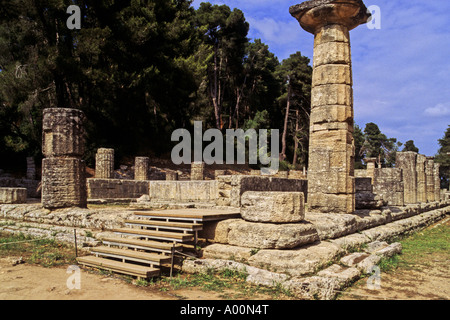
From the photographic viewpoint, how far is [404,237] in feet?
33.6

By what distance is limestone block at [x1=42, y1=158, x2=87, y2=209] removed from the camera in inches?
381

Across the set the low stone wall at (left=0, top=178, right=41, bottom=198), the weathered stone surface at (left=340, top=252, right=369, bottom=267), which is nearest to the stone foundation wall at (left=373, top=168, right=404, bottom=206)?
the weathered stone surface at (left=340, top=252, right=369, bottom=267)

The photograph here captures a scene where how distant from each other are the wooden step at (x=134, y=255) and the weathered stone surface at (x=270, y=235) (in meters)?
1.30

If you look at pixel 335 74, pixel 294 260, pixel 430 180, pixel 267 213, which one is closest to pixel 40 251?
pixel 267 213

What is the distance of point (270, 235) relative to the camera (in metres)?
5.72

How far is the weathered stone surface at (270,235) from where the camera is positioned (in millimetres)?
5660

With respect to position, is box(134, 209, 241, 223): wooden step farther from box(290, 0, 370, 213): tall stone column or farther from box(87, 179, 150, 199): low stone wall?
box(87, 179, 150, 199): low stone wall

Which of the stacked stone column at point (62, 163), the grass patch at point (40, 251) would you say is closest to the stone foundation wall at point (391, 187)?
the stacked stone column at point (62, 163)

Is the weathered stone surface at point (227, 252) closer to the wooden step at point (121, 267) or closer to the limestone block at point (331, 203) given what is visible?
the wooden step at point (121, 267)

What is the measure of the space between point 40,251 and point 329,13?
28.4 feet

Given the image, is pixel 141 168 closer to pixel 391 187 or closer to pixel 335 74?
pixel 391 187

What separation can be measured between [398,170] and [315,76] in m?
7.13
